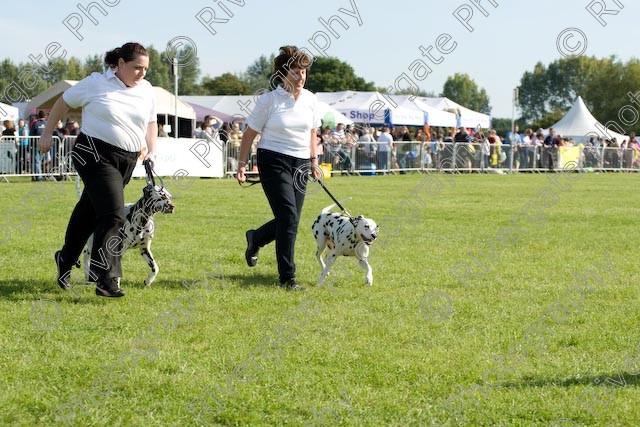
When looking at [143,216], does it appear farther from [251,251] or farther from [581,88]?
[581,88]

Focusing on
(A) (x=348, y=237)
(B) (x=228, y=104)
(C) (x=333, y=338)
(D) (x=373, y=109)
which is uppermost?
(B) (x=228, y=104)

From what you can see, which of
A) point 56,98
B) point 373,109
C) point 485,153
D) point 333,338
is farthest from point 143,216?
point 373,109

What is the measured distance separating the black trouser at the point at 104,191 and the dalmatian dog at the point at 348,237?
1923 millimetres

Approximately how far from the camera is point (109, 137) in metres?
6.45

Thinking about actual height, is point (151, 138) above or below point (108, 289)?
above

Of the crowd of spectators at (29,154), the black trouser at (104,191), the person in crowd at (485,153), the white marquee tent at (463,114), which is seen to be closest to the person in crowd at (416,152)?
the person in crowd at (485,153)

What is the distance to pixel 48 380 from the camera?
14.8 ft

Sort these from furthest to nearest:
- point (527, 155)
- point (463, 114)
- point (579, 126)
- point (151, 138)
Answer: point (579, 126)
point (463, 114)
point (527, 155)
point (151, 138)

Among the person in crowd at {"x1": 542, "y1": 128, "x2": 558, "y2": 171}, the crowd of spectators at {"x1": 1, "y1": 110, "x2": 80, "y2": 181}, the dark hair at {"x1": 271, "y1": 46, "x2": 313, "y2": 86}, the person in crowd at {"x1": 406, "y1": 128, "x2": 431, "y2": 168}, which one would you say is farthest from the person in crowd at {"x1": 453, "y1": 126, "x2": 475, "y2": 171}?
the dark hair at {"x1": 271, "y1": 46, "x2": 313, "y2": 86}
